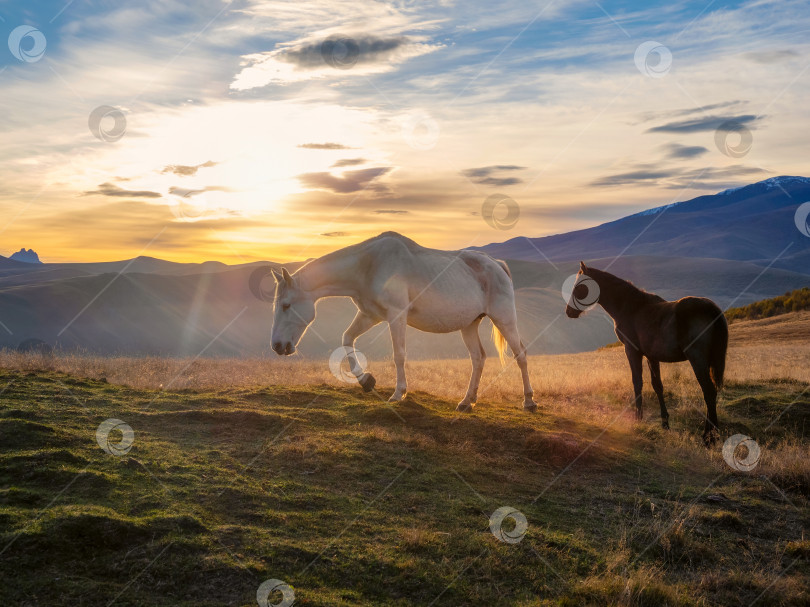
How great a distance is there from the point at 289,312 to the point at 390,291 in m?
1.65

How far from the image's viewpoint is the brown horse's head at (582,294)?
36.7 ft

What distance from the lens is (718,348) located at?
30.5 feet

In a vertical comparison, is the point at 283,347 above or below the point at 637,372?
above

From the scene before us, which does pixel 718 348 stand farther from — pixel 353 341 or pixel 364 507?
pixel 364 507

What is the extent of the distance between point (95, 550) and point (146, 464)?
1.61 metres

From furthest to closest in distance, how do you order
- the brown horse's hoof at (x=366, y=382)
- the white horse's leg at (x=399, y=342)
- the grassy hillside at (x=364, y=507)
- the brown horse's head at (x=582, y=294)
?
the brown horse's head at (x=582, y=294) → the brown horse's hoof at (x=366, y=382) → the white horse's leg at (x=399, y=342) → the grassy hillside at (x=364, y=507)

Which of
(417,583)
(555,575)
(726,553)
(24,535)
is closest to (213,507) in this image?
(24,535)

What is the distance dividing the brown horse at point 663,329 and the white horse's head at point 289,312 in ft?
17.2

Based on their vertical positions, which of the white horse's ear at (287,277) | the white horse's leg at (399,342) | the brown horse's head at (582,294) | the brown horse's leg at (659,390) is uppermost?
the white horse's ear at (287,277)

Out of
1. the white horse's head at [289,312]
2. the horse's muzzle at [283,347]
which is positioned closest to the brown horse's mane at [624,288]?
the white horse's head at [289,312]

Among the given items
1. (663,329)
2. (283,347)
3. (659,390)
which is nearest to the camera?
(283,347)

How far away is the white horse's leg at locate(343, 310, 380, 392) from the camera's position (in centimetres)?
1001

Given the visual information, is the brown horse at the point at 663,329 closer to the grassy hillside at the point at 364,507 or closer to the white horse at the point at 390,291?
the grassy hillside at the point at 364,507

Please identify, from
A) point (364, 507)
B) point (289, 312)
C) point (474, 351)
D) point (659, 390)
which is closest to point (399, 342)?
point (289, 312)
